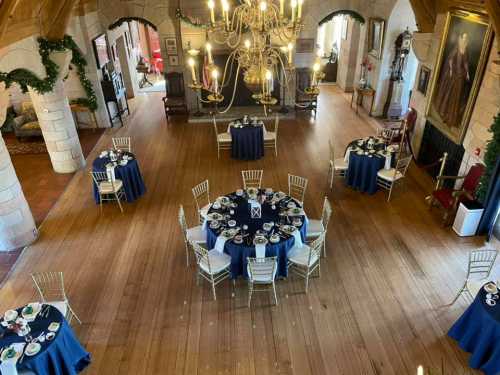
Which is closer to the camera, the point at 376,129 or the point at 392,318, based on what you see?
the point at 392,318

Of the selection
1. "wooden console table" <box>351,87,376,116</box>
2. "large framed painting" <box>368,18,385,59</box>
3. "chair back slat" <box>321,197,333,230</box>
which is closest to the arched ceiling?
"large framed painting" <box>368,18,385,59</box>

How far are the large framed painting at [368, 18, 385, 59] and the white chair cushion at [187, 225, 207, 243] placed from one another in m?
9.25

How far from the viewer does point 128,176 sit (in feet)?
27.8

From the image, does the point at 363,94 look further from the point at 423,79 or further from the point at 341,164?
the point at 341,164

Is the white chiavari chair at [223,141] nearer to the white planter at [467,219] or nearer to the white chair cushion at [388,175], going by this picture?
the white chair cushion at [388,175]

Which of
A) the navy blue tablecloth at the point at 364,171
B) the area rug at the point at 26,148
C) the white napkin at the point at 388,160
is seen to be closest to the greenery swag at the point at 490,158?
the white napkin at the point at 388,160

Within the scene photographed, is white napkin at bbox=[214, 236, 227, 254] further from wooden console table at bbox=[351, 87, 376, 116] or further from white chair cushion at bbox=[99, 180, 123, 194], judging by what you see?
wooden console table at bbox=[351, 87, 376, 116]

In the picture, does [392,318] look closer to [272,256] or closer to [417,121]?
[272,256]

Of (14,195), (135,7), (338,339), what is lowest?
(338,339)

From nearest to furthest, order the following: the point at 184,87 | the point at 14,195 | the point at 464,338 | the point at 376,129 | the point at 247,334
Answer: the point at 464,338 < the point at 247,334 < the point at 14,195 < the point at 376,129 < the point at 184,87

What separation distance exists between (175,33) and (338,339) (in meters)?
11.3

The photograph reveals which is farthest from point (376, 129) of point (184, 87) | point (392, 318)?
point (392, 318)

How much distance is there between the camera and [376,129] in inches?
482

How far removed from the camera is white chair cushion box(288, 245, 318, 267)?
20.0 feet
